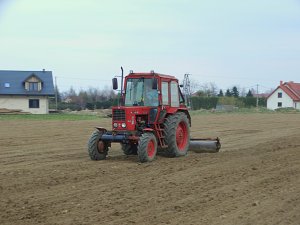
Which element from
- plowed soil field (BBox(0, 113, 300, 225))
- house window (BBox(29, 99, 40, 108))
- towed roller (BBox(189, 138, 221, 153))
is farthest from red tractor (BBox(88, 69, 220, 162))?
house window (BBox(29, 99, 40, 108))

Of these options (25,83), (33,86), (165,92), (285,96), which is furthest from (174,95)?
(285,96)

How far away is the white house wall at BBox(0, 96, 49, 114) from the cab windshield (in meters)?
Result: 41.5

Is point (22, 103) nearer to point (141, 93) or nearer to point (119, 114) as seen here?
point (141, 93)

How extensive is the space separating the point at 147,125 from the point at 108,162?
4.64ft

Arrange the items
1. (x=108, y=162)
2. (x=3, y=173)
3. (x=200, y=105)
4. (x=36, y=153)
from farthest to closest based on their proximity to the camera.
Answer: (x=200, y=105), (x=36, y=153), (x=108, y=162), (x=3, y=173)

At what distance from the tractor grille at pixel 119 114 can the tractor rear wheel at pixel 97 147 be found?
0.60 metres

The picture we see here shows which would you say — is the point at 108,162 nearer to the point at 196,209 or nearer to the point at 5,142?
the point at 196,209

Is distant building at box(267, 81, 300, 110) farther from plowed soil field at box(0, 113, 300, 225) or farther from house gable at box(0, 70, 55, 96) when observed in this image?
plowed soil field at box(0, 113, 300, 225)

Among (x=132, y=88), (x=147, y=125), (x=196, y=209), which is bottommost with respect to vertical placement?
(x=196, y=209)

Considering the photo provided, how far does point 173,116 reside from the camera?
1295 cm

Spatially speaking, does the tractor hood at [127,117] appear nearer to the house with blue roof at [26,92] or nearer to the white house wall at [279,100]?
the house with blue roof at [26,92]

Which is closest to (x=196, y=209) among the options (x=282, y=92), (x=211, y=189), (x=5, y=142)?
(x=211, y=189)

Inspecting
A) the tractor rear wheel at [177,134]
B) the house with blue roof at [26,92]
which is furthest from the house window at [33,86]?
the tractor rear wheel at [177,134]

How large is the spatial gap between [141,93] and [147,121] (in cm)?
78
